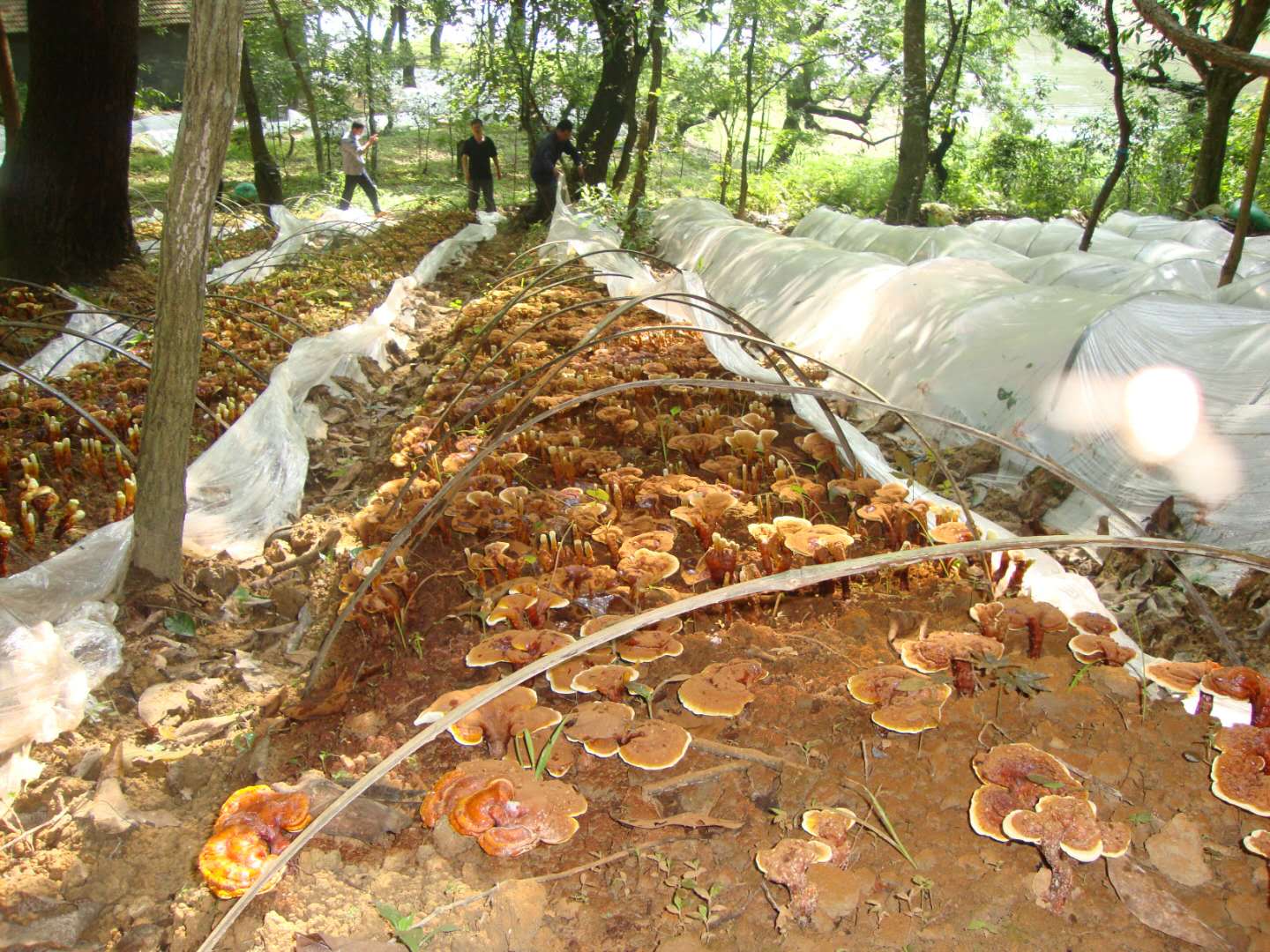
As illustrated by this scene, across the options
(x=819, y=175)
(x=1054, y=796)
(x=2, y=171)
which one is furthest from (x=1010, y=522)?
(x=819, y=175)

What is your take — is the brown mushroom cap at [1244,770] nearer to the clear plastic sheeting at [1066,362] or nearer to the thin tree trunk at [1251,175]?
the clear plastic sheeting at [1066,362]

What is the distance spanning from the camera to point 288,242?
9.82 metres

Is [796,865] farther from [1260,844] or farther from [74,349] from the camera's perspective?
[74,349]

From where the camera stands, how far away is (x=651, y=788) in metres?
1.93

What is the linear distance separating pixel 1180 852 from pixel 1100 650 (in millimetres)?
511

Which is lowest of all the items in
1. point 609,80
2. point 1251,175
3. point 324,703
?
point 324,703

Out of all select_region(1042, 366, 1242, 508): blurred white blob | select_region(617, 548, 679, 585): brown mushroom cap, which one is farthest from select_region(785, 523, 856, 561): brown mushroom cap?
select_region(1042, 366, 1242, 508): blurred white blob

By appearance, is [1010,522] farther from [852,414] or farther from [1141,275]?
[1141,275]

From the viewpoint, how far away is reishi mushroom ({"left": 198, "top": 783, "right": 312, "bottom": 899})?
158 cm

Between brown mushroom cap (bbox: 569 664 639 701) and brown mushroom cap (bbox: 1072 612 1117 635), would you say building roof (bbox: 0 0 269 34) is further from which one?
brown mushroom cap (bbox: 1072 612 1117 635)

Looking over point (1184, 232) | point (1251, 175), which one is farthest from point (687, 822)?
point (1184, 232)

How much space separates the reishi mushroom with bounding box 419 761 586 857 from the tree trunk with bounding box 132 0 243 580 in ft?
6.51

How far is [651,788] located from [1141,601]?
2.40 meters

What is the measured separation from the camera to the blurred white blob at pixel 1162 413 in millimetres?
3613
